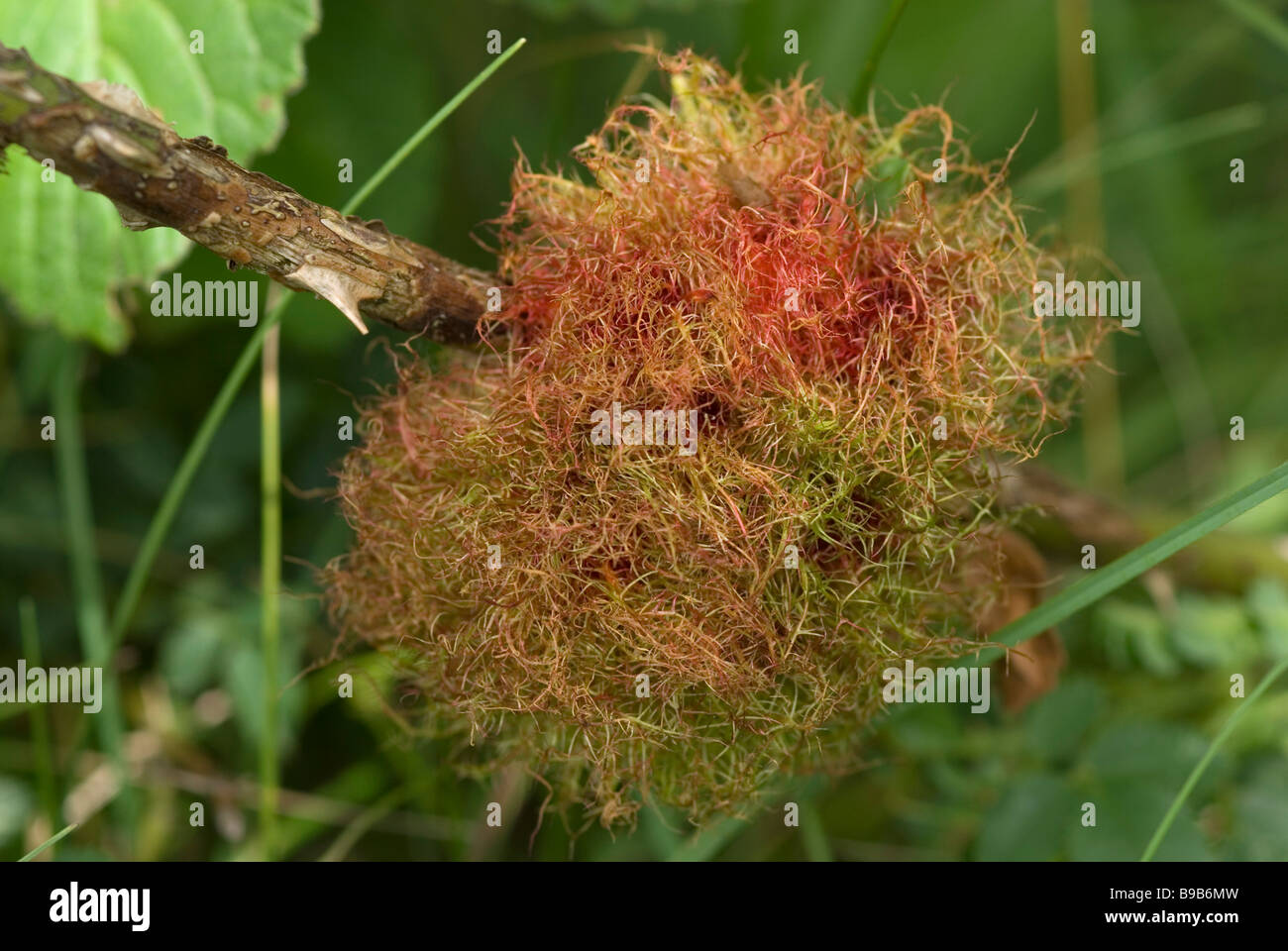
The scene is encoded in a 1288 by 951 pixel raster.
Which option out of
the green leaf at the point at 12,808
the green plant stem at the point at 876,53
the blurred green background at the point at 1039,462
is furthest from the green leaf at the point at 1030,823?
the green leaf at the point at 12,808

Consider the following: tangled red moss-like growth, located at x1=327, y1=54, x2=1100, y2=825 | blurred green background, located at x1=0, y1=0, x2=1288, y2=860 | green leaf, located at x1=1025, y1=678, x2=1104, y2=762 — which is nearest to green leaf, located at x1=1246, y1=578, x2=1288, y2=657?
blurred green background, located at x1=0, y1=0, x2=1288, y2=860

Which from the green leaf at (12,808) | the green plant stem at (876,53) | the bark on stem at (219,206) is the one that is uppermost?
the green plant stem at (876,53)

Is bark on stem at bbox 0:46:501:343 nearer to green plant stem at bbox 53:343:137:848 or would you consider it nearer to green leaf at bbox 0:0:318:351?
green leaf at bbox 0:0:318:351

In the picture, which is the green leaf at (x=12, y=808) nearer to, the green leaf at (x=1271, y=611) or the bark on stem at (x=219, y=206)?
the bark on stem at (x=219, y=206)

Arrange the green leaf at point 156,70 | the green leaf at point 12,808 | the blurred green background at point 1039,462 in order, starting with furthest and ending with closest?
1. the green leaf at point 12,808
2. the blurred green background at point 1039,462
3. the green leaf at point 156,70

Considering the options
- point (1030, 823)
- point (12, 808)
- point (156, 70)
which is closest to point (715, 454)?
point (1030, 823)
